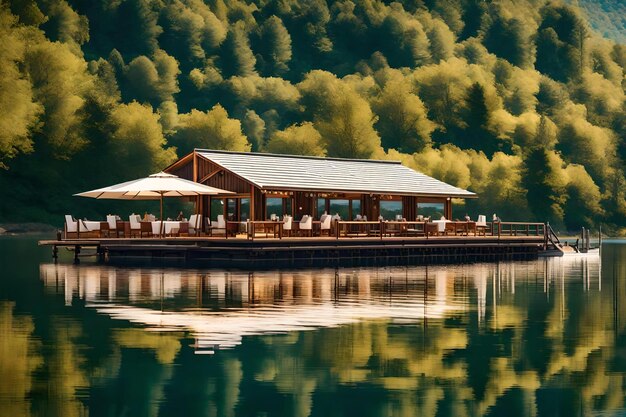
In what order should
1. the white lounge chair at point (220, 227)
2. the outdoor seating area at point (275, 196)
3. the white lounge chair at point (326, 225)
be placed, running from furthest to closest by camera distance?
the white lounge chair at point (220, 227), the white lounge chair at point (326, 225), the outdoor seating area at point (275, 196)

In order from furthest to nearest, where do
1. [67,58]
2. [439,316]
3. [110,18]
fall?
1. [110,18]
2. [67,58]
3. [439,316]

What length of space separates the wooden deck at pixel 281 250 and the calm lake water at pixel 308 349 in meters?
9.75

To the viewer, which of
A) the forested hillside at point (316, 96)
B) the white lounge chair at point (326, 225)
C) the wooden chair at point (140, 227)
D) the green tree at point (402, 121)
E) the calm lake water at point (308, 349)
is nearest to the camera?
the calm lake water at point (308, 349)

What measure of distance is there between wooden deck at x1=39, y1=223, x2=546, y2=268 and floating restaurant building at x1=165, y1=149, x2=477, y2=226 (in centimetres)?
313

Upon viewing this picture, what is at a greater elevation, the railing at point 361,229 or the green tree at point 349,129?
the green tree at point 349,129

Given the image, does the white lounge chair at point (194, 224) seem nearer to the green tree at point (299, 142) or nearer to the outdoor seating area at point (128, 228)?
the outdoor seating area at point (128, 228)

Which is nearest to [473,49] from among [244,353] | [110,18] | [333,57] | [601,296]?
[333,57]

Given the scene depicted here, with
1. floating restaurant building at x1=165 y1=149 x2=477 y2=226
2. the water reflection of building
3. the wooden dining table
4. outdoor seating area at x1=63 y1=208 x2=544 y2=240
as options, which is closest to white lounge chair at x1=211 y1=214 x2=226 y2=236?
outdoor seating area at x1=63 y1=208 x2=544 y2=240

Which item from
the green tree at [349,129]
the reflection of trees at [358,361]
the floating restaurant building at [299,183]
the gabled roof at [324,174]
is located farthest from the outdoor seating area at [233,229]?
the green tree at [349,129]

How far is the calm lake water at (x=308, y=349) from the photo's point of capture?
610 inches

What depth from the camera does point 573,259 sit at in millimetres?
57188

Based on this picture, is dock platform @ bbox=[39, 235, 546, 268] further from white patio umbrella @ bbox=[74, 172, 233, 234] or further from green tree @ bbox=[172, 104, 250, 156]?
green tree @ bbox=[172, 104, 250, 156]

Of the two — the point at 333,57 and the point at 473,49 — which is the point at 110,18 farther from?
the point at 473,49

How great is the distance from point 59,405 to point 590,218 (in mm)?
100240
